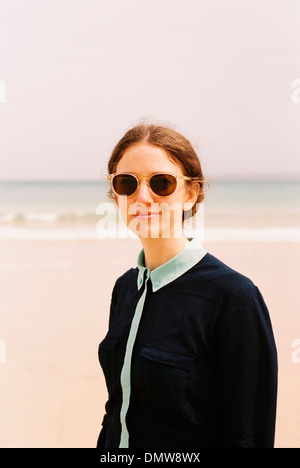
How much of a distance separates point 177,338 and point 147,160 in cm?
54

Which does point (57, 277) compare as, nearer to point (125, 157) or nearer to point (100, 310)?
point (100, 310)

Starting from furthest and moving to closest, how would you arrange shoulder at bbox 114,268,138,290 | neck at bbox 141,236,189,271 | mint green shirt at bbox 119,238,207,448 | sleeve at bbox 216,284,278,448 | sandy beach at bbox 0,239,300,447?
sandy beach at bbox 0,239,300,447
shoulder at bbox 114,268,138,290
neck at bbox 141,236,189,271
mint green shirt at bbox 119,238,207,448
sleeve at bbox 216,284,278,448

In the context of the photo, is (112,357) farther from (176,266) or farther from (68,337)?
(68,337)

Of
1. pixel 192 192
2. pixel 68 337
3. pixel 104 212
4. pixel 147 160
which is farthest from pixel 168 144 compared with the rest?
pixel 104 212

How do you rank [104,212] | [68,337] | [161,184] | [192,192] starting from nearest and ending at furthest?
[161,184], [192,192], [68,337], [104,212]

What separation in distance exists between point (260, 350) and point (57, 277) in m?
7.81

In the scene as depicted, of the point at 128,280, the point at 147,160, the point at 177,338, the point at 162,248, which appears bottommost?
the point at 177,338

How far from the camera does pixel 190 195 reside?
1682 millimetres

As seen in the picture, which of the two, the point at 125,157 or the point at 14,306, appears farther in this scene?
the point at 14,306

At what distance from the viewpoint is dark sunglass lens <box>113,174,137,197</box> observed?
5.09ft

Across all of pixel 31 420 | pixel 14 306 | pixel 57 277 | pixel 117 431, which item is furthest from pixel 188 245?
pixel 57 277

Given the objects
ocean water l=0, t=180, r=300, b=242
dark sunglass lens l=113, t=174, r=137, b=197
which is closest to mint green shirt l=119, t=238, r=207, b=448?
dark sunglass lens l=113, t=174, r=137, b=197

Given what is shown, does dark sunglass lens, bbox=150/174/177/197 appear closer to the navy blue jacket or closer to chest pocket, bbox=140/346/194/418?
the navy blue jacket

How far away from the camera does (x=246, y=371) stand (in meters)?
1.38
